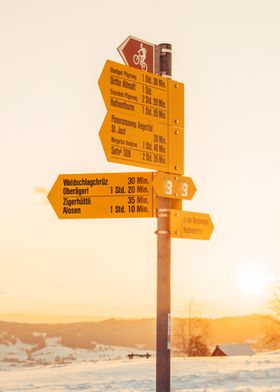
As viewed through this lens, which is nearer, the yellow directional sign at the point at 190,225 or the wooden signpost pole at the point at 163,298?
the wooden signpost pole at the point at 163,298

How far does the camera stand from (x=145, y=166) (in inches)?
367

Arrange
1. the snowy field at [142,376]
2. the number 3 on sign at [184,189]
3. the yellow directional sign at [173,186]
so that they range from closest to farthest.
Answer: the yellow directional sign at [173,186], the number 3 on sign at [184,189], the snowy field at [142,376]

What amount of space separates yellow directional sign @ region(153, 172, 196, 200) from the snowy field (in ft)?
29.3

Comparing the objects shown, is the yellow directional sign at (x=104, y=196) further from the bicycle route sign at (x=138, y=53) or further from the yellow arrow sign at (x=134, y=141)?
the bicycle route sign at (x=138, y=53)

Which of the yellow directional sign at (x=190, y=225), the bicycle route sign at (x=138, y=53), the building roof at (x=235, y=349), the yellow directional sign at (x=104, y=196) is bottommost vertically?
the yellow directional sign at (x=190, y=225)

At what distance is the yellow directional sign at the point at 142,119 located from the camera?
9.09 meters

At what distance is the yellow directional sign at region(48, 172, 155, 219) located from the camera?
940 cm

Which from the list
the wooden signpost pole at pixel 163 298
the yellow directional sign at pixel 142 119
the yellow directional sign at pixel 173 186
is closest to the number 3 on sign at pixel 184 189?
the yellow directional sign at pixel 173 186

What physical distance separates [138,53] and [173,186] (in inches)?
65.3

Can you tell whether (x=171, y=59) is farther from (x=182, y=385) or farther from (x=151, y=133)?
(x=182, y=385)

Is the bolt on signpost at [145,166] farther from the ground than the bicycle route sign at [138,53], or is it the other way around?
the bicycle route sign at [138,53]

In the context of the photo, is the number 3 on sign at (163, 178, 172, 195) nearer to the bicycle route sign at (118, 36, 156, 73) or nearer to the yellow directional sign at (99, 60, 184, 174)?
the yellow directional sign at (99, 60, 184, 174)

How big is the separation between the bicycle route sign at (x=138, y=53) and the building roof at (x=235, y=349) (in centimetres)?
6716

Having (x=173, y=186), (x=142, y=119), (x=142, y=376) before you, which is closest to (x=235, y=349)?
(x=142, y=376)
